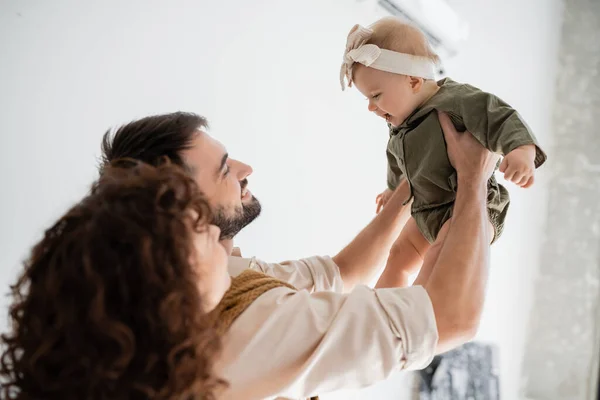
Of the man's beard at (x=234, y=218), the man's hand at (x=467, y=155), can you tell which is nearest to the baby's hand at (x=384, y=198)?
the man's hand at (x=467, y=155)

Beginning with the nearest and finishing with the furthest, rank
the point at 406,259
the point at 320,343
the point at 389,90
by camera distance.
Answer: the point at 320,343
the point at 389,90
the point at 406,259

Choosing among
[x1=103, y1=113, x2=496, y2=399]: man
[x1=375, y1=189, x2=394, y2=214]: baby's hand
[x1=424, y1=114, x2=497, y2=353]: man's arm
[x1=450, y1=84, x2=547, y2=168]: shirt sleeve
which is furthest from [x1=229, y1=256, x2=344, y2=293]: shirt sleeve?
[x1=450, y1=84, x2=547, y2=168]: shirt sleeve

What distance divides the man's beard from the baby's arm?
484mm

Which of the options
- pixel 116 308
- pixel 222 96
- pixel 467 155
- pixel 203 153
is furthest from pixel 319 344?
pixel 222 96

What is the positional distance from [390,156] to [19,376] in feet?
3.22

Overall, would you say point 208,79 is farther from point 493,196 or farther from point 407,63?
point 493,196

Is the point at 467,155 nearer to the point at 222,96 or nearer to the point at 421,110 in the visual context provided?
the point at 421,110

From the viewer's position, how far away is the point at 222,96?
→ 1445 millimetres

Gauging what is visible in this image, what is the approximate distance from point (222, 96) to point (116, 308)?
91 cm

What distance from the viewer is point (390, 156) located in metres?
1.38

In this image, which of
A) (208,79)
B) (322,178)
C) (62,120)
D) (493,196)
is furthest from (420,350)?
(322,178)

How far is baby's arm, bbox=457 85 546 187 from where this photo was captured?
3.26 feet

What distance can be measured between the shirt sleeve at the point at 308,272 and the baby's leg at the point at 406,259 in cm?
12

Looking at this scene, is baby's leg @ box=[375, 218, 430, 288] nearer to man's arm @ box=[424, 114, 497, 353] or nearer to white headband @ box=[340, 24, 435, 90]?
man's arm @ box=[424, 114, 497, 353]
